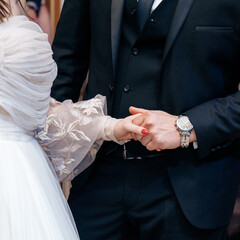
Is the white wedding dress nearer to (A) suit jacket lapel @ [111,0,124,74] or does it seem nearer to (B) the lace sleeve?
(B) the lace sleeve

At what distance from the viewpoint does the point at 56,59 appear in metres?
1.61

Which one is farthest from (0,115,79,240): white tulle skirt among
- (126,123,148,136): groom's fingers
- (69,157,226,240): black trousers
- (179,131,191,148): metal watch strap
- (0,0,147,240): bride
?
(179,131,191,148): metal watch strap

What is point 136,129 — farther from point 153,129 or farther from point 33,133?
point 33,133

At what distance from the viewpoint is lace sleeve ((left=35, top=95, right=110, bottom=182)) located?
57.1 inches

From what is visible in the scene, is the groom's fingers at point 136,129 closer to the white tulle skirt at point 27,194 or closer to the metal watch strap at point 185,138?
the metal watch strap at point 185,138

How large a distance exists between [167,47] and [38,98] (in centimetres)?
37

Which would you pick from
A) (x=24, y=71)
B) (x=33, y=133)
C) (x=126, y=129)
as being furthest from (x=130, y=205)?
(x=24, y=71)

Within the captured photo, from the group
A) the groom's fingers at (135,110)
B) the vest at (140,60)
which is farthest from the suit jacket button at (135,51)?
the groom's fingers at (135,110)

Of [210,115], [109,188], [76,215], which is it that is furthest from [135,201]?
[210,115]

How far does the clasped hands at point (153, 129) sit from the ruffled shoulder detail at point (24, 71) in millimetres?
244

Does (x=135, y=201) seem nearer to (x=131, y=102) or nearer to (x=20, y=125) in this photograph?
(x=131, y=102)

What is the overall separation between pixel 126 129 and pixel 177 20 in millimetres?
321

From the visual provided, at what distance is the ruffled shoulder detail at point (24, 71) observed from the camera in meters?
1.27

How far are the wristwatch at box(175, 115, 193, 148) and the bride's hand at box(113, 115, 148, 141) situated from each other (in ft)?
0.30
